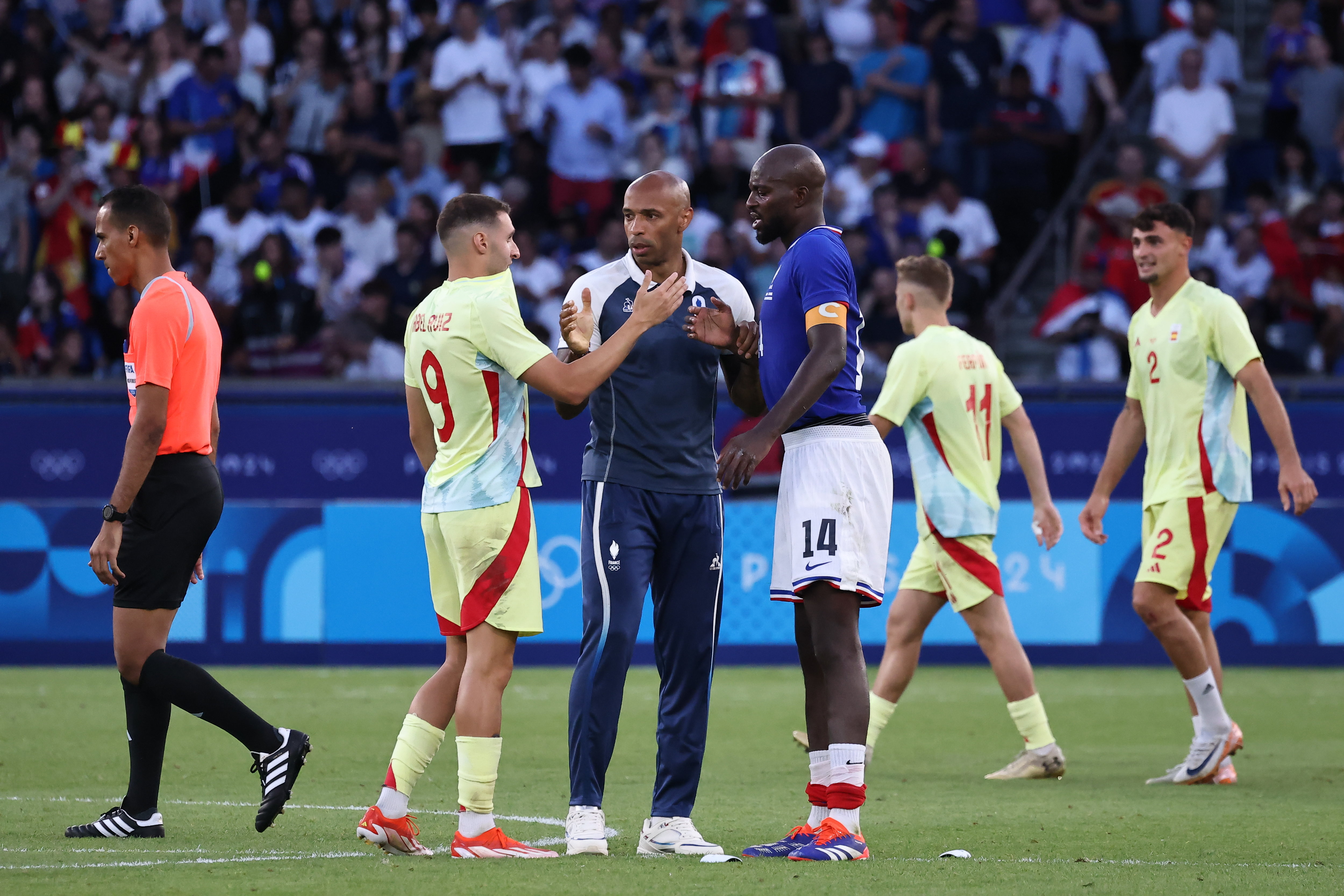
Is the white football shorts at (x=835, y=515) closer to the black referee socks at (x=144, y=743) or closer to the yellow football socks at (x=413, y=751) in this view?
the yellow football socks at (x=413, y=751)

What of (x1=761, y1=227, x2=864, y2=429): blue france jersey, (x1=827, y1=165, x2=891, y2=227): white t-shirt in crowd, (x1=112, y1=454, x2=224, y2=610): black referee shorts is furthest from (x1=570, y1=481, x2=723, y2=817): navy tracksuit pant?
(x1=827, y1=165, x2=891, y2=227): white t-shirt in crowd

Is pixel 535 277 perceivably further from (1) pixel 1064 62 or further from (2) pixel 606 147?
(1) pixel 1064 62

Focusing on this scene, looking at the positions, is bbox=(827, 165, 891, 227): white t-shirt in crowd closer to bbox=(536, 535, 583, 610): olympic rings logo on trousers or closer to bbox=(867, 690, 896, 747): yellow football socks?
bbox=(536, 535, 583, 610): olympic rings logo on trousers

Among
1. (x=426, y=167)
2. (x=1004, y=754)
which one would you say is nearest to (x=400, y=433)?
(x=426, y=167)

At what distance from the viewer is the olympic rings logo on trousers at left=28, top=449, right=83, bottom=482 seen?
13695 mm

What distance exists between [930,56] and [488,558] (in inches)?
519

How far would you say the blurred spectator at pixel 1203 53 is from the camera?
56.1 ft

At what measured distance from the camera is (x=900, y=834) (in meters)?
6.13

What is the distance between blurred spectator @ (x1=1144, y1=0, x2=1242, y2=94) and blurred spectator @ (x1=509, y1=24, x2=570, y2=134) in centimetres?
616

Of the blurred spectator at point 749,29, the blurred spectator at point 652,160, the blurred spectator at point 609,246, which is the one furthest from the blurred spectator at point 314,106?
the blurred spectator at point 749,29

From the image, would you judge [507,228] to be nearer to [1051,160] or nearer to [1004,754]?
[1004,754]

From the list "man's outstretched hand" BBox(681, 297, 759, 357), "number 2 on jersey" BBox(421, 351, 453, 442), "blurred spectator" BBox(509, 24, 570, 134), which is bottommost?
"number 2 on jersey" BBox(421, 351, 453, 442)

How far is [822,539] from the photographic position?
18.5 feet

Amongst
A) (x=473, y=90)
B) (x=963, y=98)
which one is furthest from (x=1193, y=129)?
(x=473, y=90)
